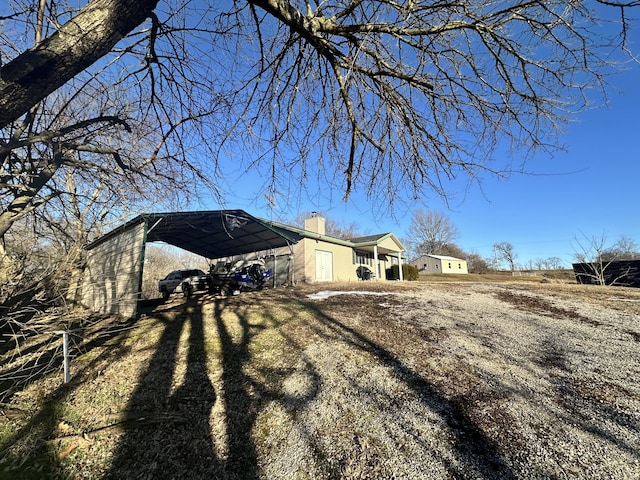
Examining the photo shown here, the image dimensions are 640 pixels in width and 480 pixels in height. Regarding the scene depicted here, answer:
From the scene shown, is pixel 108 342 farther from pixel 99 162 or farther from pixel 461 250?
pixel 461 250

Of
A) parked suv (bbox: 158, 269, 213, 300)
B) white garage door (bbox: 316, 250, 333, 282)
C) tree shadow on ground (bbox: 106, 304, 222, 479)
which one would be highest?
white garage door (bbox: 316, 250, 333, 282)

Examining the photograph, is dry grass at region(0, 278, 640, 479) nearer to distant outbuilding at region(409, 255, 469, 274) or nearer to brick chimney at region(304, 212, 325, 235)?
brick chimney at region(304, 212, 325, 235)

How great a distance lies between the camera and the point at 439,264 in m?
42.0

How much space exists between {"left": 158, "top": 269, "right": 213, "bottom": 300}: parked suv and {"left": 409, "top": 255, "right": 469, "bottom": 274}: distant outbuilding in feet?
117

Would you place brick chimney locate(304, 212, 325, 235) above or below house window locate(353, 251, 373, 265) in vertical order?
above

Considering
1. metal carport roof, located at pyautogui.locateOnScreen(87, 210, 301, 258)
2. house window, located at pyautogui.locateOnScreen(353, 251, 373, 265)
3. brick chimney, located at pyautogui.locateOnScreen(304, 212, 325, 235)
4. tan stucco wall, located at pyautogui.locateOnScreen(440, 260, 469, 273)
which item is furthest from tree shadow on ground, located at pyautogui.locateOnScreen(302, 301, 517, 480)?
tan stucco wall, located at pyautogui.locateOnScreen(440, 260, 469, 273)

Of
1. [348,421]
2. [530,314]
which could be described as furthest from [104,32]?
[530,314]

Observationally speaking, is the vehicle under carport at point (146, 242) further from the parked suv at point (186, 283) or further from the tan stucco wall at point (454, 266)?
the tan stucco wall at point (454, 266)

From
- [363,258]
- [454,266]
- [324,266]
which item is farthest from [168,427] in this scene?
[454,266]

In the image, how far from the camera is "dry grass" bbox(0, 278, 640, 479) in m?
2.49

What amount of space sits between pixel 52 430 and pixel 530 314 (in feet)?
28.4

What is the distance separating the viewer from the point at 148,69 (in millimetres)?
4117

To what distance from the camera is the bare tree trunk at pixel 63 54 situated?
179cm

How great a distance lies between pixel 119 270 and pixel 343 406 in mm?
9720
